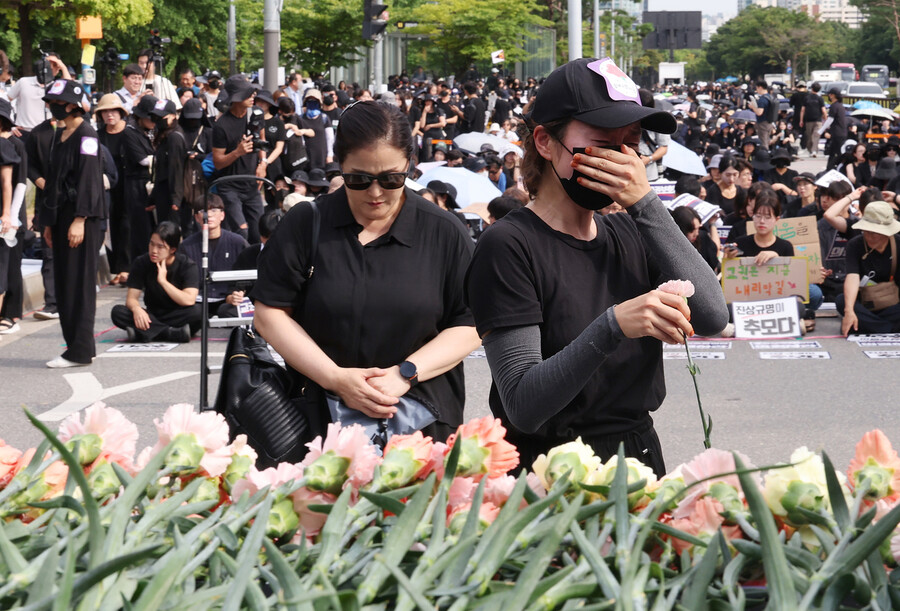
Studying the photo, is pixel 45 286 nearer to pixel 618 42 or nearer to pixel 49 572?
pixel 49 572

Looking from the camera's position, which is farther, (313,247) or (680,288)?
(313,247)

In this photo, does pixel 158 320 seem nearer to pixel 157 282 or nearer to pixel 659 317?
pixel 157 282

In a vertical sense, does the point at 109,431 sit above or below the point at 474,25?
below

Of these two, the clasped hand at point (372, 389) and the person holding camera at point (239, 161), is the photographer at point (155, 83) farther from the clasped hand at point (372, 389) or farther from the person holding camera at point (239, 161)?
the clasped hand at point (372, 389)

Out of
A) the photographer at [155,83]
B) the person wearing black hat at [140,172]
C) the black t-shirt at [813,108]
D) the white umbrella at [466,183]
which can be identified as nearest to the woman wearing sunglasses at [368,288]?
the person wearing black hat at [140,172]

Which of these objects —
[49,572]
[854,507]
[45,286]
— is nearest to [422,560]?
[49,572]

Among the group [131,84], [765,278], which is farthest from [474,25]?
[765,278]

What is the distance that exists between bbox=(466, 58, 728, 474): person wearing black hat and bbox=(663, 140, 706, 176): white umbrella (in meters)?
14.1

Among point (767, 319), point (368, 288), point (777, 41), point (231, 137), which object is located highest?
point (777, 41)

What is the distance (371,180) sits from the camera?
339 centimetres

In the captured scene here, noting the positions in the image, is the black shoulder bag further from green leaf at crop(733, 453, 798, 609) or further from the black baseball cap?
green leaf at crop(733, 453, 798, 609)

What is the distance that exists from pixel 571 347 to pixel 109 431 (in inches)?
33.5

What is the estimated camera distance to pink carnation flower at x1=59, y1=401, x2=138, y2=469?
187 centimetres

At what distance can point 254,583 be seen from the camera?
4.42 feet
